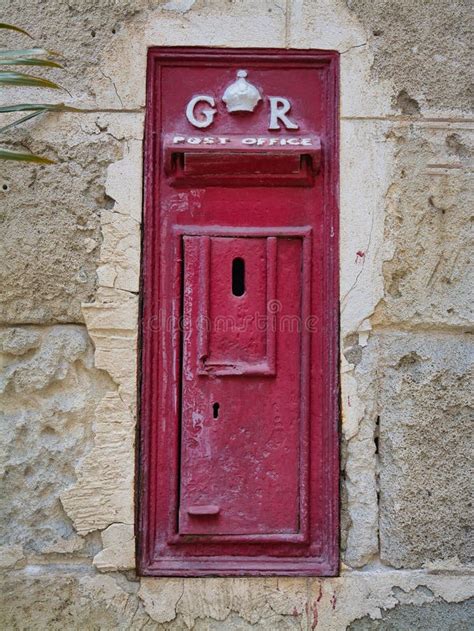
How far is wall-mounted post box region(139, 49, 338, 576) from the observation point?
8.03 feet

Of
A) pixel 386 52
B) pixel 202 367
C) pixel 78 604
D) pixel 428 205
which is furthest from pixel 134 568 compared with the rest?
pixel 386 52

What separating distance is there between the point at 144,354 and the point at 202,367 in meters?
0.20

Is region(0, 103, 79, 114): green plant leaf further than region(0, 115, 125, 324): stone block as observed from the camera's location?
No

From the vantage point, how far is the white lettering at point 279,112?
250 centimetres

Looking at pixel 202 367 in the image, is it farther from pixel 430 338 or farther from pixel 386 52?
pixel 386 52

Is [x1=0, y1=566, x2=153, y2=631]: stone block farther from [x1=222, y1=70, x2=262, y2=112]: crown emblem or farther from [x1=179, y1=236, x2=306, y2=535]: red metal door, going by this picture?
[x1=222, y1=70, x2=262, y2=112]: crown emblem

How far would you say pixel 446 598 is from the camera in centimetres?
241

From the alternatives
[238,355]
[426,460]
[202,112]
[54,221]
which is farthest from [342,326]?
[54,221]

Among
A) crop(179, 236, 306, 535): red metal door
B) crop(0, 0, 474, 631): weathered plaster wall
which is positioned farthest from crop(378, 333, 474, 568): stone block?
crop(179, 236, 306, 535): red metal door

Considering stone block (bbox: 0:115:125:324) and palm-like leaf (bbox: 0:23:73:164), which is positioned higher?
palm-like leaf (bbox: 0:23:73:164)

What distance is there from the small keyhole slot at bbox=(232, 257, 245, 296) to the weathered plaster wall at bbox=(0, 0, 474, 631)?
1.10 feet

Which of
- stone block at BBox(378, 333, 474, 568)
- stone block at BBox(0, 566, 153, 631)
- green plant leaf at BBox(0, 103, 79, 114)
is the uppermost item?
green plant leaf at BBox(0, 103, 79, 114)

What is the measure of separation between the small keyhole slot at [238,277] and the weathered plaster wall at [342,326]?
1.10 ft

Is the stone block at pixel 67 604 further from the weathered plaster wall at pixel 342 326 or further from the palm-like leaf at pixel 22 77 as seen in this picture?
the palm-like leaf at pixel 22 77
